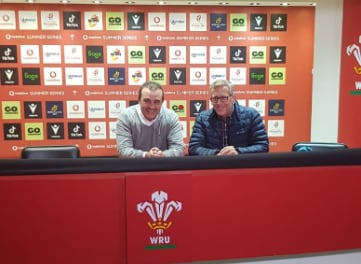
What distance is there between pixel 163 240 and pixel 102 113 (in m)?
3.18

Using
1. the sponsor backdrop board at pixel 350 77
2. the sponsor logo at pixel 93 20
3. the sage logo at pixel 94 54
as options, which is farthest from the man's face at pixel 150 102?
the sponsor backdrop board at pixel 350 77

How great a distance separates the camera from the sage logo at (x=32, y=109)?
13.8 feet

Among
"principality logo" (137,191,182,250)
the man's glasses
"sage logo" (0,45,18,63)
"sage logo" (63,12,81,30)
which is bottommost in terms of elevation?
"principality logo" (137,191,182,250)

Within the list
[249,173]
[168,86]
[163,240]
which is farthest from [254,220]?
[168,86]

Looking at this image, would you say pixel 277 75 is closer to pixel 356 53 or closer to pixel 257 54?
pixel 257 54

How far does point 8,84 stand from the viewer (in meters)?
4.16

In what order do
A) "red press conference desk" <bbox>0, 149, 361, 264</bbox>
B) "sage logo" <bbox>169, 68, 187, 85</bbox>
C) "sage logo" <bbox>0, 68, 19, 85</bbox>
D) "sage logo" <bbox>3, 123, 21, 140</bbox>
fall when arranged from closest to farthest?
"red press conference desk" <bbox>0, 149, 361, 264</bbox> < "sage logo" <bbox>0, 68, 19, 85</bbox> < "sage logo" <bbox>3, 123, 21, 140</bbox> < "sage logo" <bbox>169, 68, 187, 85</bbox>

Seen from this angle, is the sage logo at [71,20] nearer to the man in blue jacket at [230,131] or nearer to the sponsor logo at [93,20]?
the sponsor logo at [93,20]

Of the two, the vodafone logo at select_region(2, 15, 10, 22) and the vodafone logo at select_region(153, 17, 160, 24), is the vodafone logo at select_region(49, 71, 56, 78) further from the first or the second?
the vodafone logo at select_region(153, 17, 160, 24)

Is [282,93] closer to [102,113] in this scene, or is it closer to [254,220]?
[102,113]

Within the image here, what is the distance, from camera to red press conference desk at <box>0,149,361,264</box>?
1.26m

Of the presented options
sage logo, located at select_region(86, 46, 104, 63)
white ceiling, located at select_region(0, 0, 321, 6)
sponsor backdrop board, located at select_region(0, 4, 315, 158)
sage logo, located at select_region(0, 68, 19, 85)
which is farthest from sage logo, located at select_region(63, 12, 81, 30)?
sage logo, located at select_region(0, 68, 19, 85)

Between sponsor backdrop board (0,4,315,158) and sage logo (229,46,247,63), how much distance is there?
0.01m

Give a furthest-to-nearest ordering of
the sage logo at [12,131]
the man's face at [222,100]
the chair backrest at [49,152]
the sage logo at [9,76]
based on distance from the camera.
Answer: the sage logo at [12,131] < the sage logo at [9,76] < the chair backrest at [49,152] < the man's face at [222,100]
